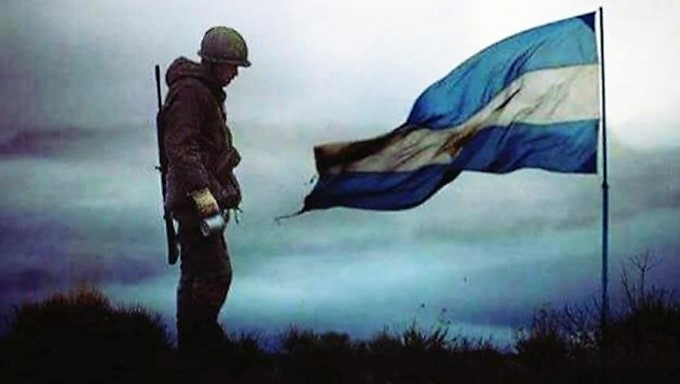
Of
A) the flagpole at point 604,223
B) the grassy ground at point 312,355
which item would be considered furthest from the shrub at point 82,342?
the flagpole at point 604,223

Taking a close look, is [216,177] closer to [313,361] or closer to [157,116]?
[157,116]

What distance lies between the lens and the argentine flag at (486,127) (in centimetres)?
1066

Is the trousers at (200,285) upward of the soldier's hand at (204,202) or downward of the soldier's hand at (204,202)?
downward

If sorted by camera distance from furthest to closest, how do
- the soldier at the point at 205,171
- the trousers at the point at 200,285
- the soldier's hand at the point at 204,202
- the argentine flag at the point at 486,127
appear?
1. the argentine flag at the point at 486,127
2. the trousers at the point at 200,285
3. the soldier at the point at 205,171
4. the soldier's hand at the point at 204,202

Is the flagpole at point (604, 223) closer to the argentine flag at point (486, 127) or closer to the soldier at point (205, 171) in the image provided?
the argentine flag at point (486, 127)

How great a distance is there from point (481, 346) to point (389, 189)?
44.7 inches

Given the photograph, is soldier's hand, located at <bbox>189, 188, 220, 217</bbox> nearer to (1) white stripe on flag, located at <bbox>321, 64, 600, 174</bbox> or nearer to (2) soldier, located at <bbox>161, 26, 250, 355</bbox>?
(2) soldier, located at <bbox>161, 26, 250, 355</bbox>

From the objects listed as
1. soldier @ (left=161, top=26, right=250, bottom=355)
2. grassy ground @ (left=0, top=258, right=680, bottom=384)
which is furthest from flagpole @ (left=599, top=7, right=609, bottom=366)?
soldier @ (left=161, top=26, right=250, bottom=355)

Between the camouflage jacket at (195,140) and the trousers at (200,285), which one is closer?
the camouflage jacket at (195,140)

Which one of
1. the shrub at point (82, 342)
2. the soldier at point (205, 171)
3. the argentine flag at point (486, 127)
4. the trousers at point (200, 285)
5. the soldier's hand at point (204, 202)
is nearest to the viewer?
the shrub at point (82, 342)

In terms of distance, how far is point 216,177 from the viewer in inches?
413

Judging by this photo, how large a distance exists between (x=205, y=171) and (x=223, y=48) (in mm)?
749

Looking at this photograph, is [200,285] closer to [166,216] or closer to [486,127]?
[166,216]

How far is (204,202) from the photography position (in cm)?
1015
